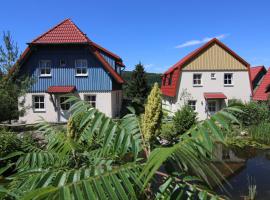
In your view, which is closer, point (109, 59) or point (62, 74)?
point (62, 74)

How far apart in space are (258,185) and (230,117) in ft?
38.7

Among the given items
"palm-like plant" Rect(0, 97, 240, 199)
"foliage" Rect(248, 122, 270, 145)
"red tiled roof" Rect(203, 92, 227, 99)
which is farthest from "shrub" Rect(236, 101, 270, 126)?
"palm-like plant" Rect(0, 97, 240, 199)

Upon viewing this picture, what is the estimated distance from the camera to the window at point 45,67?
29.0 metres

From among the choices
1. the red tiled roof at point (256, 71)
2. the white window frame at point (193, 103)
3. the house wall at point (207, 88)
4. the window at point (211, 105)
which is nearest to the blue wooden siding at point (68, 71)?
the house wall at point (207, 88)

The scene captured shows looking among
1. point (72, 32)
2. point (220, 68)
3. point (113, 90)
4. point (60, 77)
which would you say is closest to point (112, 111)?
point (113, 90)

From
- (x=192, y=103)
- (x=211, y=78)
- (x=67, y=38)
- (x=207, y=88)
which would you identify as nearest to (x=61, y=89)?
(x=67, y=38)

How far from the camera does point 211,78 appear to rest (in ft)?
106

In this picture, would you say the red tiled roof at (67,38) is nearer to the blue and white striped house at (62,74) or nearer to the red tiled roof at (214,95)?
the blue and white striped house at (62,74)

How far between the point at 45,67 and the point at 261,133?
18.9 m

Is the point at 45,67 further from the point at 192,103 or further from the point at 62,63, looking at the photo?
the point at 192,103

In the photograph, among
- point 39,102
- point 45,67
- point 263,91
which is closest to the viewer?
point 45,67

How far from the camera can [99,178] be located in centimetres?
231

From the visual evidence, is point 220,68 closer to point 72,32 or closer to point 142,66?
point 72,32

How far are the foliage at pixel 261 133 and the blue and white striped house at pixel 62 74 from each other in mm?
11678
